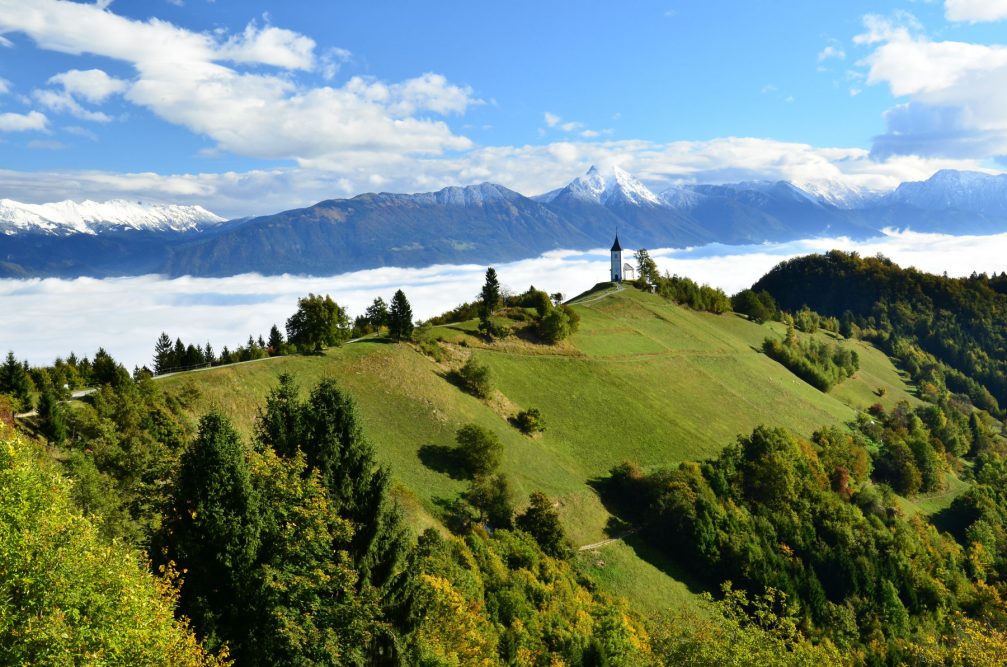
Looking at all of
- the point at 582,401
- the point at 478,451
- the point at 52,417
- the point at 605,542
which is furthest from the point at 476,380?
the point at 52,417

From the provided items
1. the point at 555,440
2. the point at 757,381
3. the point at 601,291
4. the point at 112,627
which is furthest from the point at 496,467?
the point at 601,291

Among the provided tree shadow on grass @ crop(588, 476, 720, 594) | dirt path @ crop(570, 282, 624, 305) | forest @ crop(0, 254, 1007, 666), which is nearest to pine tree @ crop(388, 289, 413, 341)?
forest @ crop(0, 254, 1007, 666)

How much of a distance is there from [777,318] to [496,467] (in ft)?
479

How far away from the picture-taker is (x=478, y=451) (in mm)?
64000

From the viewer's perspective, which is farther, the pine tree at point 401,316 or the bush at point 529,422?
the pine tree at point 401,316

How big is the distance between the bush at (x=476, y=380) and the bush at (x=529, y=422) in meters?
5.64

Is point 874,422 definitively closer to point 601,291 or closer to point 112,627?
point 601,291

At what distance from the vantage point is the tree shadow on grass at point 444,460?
62.8 m

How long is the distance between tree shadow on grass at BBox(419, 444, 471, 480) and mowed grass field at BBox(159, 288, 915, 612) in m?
0.38

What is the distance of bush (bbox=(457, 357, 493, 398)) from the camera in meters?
81.1

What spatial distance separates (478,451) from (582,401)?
30.5m

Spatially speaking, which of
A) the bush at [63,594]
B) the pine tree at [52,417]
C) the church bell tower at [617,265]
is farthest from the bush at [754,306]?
the bush at [63,594]

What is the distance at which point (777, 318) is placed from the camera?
183m

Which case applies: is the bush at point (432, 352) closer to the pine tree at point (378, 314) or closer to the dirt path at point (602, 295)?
the pine tree at point (378, 314)
